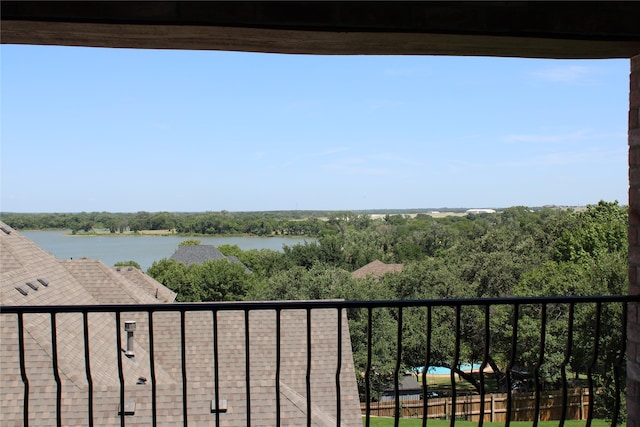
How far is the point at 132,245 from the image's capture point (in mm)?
49125

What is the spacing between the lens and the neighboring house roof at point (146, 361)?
18.7 ft

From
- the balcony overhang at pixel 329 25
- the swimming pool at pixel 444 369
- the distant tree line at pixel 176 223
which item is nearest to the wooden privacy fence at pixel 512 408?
the swimming pool at pixel 444 369

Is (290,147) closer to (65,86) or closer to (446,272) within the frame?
(65,86)

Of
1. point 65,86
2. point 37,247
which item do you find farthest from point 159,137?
A: point 37,247

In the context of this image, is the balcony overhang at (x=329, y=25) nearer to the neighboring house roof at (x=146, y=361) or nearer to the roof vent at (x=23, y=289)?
the neighboring house roof at (x=146, y=361)

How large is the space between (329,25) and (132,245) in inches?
1981

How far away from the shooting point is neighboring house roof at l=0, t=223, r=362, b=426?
569cm

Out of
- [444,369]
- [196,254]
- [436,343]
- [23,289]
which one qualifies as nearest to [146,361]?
[23,289]

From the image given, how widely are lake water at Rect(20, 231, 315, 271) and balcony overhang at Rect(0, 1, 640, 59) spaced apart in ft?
111

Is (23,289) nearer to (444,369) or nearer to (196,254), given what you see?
(444,369)

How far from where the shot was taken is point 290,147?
237 ft

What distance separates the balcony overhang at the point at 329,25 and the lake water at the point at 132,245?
111 ft

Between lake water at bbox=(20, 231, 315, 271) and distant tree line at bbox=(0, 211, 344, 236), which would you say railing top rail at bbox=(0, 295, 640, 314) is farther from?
lake water at bbox=(20, 231, 315, 271)

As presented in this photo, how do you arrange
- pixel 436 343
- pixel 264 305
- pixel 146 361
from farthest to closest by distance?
pixel 436 343
pixel 146 361
pixel 264 305
